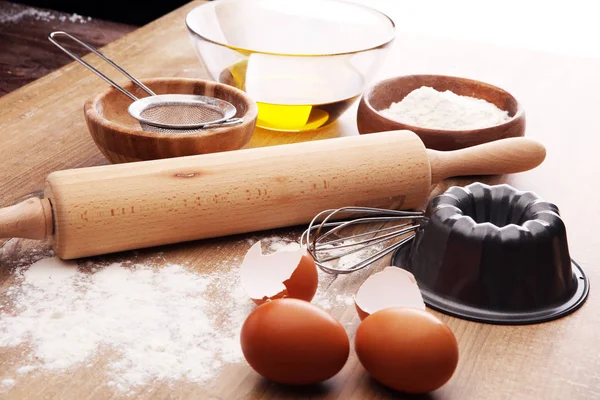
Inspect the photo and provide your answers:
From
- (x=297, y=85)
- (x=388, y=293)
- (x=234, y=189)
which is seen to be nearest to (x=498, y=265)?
(x=388, y=293)

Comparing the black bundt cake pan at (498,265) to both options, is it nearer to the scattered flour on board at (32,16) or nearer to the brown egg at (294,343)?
the brown egg at (294,343)

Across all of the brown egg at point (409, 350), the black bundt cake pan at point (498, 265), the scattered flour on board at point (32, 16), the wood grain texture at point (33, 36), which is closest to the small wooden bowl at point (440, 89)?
A: the black bundt cake pan at point (498, 265)

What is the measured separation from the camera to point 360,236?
103 cm

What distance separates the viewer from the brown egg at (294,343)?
70 cm

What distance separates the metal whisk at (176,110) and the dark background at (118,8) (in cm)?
205

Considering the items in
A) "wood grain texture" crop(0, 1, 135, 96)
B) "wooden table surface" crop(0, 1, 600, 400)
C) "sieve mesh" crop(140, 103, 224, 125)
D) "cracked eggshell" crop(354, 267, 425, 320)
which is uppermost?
"cracked eggshell" crop(354, 267, 425, 320)

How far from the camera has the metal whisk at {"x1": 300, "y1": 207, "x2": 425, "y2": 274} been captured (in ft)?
3.10

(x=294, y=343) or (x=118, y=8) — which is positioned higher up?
(x=294, y=343)

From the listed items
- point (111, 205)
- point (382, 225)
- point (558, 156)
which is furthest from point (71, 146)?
point (558, 156)

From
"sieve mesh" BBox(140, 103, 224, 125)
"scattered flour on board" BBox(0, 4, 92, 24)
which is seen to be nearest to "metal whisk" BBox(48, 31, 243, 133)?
"sieve mesh" BBox(140, 103, 224, 125)

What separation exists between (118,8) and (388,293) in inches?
107

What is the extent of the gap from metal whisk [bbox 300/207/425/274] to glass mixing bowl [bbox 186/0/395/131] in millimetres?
285

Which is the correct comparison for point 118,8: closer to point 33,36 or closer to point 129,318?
point 33,36

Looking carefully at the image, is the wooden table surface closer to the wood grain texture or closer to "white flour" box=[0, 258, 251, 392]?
"white flour" box=[0, 258, 251, 392]
